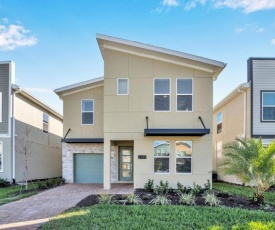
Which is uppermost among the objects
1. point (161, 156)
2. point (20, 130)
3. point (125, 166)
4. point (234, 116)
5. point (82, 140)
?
point (234, 116)

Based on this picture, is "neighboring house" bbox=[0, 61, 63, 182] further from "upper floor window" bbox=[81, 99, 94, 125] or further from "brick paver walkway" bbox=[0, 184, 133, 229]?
"brick paver walkway" bbox=[0, 184, 133, 229]

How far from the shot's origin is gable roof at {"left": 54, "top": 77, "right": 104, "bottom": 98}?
1525 cm

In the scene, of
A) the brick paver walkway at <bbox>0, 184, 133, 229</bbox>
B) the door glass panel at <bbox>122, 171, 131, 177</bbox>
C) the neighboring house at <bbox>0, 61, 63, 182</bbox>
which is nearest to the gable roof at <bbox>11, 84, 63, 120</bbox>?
the neighboring house at <bbox>0, 61, 63, 182</bbox>

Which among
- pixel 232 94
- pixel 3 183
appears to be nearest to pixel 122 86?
pixel 232 94

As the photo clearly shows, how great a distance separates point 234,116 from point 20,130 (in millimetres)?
14430

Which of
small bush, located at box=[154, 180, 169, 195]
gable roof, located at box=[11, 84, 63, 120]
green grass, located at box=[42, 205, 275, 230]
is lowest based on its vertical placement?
small bush, located at box=[154, 180, 169, 195]

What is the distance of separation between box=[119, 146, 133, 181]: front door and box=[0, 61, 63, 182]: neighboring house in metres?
6.57

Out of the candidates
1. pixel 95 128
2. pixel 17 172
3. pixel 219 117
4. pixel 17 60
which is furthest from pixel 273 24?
pixel 17 172

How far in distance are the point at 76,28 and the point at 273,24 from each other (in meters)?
10.8

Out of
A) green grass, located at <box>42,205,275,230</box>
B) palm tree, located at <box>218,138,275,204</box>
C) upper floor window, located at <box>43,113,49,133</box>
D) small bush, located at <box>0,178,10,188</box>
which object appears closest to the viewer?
green grass, located at <box>42,205,275,230</box>

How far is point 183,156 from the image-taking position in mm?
12406

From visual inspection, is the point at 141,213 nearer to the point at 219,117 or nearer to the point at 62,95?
the point at 62,95

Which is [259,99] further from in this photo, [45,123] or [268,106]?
[45,123]

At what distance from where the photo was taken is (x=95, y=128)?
1552 centimetres
